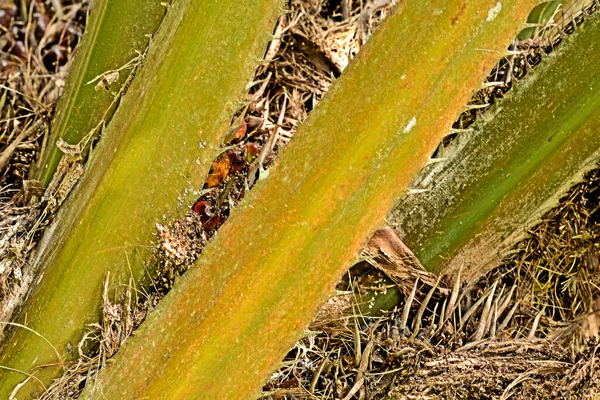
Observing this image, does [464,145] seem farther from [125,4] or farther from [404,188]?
[125,4]

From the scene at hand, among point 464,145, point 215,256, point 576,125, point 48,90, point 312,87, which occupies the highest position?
point 576,125

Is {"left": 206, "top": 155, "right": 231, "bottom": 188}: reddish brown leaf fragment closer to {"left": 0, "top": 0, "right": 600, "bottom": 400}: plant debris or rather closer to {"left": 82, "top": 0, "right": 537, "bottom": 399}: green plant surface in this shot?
{"left": 0, "top": 0, "right": 600, "bottom": 400}: plant debris

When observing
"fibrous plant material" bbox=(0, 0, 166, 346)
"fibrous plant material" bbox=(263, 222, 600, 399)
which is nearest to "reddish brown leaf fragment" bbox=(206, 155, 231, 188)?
"fibrous plant material" bbox=(0, 0, 166, 346)

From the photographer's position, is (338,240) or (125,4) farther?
(125,4)

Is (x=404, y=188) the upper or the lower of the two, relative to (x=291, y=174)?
upper

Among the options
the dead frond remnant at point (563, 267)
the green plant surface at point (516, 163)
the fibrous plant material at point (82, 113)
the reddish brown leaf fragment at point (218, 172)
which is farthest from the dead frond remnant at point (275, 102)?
the dead frond remnant at point (563, 267)

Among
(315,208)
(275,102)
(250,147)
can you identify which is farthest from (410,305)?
(275,102)

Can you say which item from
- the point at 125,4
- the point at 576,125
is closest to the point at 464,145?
the point at 576,125
